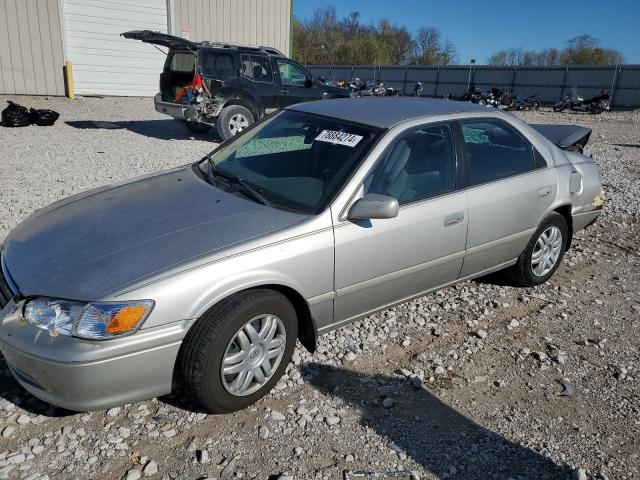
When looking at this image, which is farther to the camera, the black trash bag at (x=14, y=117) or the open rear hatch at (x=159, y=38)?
the black trash bag at (x=14, y=117)

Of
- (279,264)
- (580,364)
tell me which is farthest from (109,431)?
(580,364)

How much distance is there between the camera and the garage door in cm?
1678

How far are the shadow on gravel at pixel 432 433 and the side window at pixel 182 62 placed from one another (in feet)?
30.9

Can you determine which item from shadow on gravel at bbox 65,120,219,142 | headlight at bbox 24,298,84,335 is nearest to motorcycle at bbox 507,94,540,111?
shadow on gravel at bbox 65,120,219,142

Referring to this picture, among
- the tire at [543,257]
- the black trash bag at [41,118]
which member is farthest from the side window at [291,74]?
the tire at [543,257]

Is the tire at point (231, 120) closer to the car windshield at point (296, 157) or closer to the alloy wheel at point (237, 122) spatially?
the alloy wheel at point (237, 122)

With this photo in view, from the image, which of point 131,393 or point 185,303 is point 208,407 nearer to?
point 131,393

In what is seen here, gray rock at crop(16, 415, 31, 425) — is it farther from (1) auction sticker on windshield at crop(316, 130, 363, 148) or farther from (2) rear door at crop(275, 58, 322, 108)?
(2) rear door at crop(275, 58, 322, 108)

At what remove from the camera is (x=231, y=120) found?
10703 millimetres

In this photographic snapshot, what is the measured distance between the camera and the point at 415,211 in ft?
10.7

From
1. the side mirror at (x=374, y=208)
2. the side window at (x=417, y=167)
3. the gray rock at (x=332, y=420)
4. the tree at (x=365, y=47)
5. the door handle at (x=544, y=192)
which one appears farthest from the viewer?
the tree at (x=365, y=47)

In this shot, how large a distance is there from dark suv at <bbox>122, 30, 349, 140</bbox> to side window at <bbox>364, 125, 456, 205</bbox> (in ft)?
25.2

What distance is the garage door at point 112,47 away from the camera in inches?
661

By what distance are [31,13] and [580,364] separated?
18.1 metres
